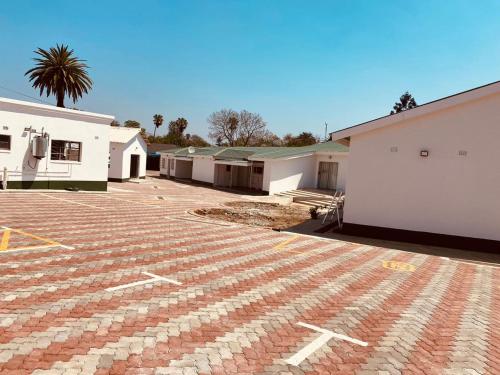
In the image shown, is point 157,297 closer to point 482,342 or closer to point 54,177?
point 482,342

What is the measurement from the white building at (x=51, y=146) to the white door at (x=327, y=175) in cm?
1903

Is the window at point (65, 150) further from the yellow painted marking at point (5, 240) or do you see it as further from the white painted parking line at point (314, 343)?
the white painted parking line at point (314, 343)

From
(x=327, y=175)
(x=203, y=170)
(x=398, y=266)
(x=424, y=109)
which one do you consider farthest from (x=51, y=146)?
(x=327, y=175)

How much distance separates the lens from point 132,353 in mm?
4539

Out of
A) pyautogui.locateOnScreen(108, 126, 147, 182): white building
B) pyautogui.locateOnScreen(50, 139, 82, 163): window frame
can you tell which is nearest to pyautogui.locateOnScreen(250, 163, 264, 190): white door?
pyautogui.locateOnScreen(108, 126, 147, 182): white building

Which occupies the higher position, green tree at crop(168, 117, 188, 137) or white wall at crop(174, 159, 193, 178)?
green tree at crop(168, 117, 188, 137)

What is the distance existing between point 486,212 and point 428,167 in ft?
7.98

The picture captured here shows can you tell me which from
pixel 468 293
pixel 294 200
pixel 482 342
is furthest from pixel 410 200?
pixel 294 200

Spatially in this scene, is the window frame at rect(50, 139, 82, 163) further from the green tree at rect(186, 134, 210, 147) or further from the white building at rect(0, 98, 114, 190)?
the green tree at rect(186, 134, 210, 147)

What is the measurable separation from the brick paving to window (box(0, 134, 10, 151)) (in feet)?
30.3

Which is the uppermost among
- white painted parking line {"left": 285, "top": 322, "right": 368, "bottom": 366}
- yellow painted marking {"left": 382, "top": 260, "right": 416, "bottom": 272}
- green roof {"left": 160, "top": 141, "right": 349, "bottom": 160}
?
green roof {"left": 160, "top": 141, "right": 349, "bottom": 160}

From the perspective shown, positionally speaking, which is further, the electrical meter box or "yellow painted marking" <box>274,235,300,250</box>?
the electrical meter box

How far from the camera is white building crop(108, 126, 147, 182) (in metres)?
32.2

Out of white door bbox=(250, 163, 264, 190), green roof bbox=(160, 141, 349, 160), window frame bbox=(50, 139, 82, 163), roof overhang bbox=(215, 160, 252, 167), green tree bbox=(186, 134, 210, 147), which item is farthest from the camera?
green tree bbox=(186, 134, 210, 147)
